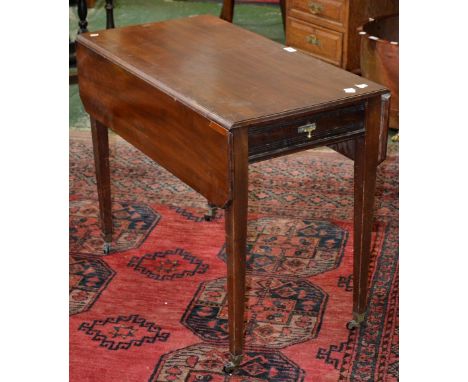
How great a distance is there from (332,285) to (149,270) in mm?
689

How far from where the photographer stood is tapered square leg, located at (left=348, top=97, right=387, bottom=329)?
Answer: 221 cm

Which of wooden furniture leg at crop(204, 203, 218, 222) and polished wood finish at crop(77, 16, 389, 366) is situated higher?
polished wood finish at crop(77, 16, 389, 366)

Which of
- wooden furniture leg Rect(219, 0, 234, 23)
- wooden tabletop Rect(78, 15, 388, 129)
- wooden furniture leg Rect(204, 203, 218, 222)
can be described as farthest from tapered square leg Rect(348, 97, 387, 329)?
wooden furniture leg Rect(219, 0, 234, 23)

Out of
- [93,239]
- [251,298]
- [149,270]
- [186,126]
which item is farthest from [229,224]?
[93,239]

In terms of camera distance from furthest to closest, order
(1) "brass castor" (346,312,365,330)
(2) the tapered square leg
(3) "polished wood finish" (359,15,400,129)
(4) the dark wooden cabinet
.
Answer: (4) the dark wooden cabinet < (3) "polished wood finish" (359,15,400,129) < (1) "brass castor" (346,312,365,330) < (2) the tapered square leg

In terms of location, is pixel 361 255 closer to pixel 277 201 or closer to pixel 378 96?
pixel 378 96

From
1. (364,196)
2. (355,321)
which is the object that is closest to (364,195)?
(364,196)

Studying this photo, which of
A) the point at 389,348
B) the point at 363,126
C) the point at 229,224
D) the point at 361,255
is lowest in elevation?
the point at 389,348

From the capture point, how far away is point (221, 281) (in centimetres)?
288

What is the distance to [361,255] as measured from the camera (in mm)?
2459

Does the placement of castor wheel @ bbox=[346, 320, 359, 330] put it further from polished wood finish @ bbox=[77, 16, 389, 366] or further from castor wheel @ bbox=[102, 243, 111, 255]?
castor wheel @ bbox=[102, 243, 111, 255]

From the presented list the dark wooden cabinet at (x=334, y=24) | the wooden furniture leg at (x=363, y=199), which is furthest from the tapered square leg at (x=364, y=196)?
the dark wooden cabinet at (x=334, y=24)

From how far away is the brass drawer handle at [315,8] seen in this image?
4726 millimetres

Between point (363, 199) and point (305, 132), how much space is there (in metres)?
0.38
